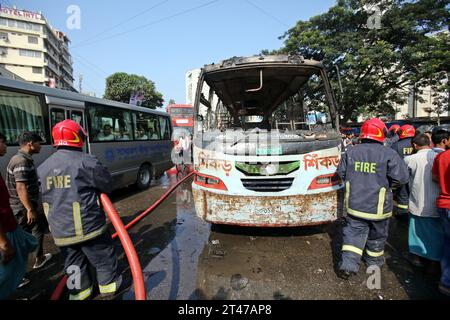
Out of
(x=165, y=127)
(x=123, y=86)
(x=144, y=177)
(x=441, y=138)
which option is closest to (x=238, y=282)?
(x=441, y=138)

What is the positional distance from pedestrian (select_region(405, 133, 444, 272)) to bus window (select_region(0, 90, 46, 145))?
6.02m

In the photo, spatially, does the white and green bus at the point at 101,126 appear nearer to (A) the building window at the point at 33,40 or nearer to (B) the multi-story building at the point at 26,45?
(B) the multi-story building at the point at 26,45

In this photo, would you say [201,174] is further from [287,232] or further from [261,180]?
[287,232]

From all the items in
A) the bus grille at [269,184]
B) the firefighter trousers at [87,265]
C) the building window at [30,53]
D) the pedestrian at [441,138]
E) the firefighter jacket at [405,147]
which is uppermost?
the building window at [30,53]

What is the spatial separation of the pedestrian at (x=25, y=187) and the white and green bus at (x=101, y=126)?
1.39 meters

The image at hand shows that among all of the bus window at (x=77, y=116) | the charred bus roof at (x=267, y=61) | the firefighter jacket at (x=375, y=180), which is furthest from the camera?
the bus window at (x=77, y=116)

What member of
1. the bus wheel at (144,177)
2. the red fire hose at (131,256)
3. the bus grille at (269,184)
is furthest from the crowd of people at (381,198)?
the bus wheel at (144,177)

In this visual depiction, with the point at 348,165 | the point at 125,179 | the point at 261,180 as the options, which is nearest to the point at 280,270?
the point at 261,180

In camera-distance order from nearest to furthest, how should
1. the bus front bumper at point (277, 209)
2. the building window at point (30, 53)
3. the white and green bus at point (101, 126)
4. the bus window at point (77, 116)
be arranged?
the bus front bumper at point (277, 209), the white and green bus at point (101, 126), the bus window at point (77, 116), the building window at point (30, 53)

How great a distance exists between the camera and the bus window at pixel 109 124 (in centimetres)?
595

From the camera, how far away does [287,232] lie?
13.2ft

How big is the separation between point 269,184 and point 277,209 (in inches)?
13.3

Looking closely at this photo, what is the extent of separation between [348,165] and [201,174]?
191cm
